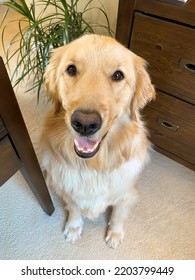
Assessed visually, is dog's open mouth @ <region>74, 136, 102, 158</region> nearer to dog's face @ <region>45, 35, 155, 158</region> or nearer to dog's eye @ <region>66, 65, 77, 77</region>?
dog's face @ <region>45, 35, 155, 158</region>

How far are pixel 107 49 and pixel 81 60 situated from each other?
0.09 meters

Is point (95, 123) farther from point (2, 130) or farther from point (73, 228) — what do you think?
point (73, 228)

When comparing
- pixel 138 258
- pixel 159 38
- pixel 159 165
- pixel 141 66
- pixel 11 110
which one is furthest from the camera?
pixel 159 165

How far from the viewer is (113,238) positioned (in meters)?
1.21

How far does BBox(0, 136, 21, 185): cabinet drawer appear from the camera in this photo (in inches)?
32.0

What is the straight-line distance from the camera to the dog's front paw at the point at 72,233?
1.22 meters

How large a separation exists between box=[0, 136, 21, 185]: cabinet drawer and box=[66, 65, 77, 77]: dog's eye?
0.30 meters

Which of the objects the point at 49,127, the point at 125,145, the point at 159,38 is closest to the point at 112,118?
the point at 125,145

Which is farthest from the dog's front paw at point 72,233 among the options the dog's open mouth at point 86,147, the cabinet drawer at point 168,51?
the cabinet drawer at point 168,51

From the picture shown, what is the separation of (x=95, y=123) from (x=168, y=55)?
1.94 ft

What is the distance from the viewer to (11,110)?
746mm

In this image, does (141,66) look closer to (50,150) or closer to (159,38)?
(159,38)

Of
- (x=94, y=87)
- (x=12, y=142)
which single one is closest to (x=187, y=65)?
(x=94, y=87)

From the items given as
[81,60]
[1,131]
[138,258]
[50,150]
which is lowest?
[138,258]
